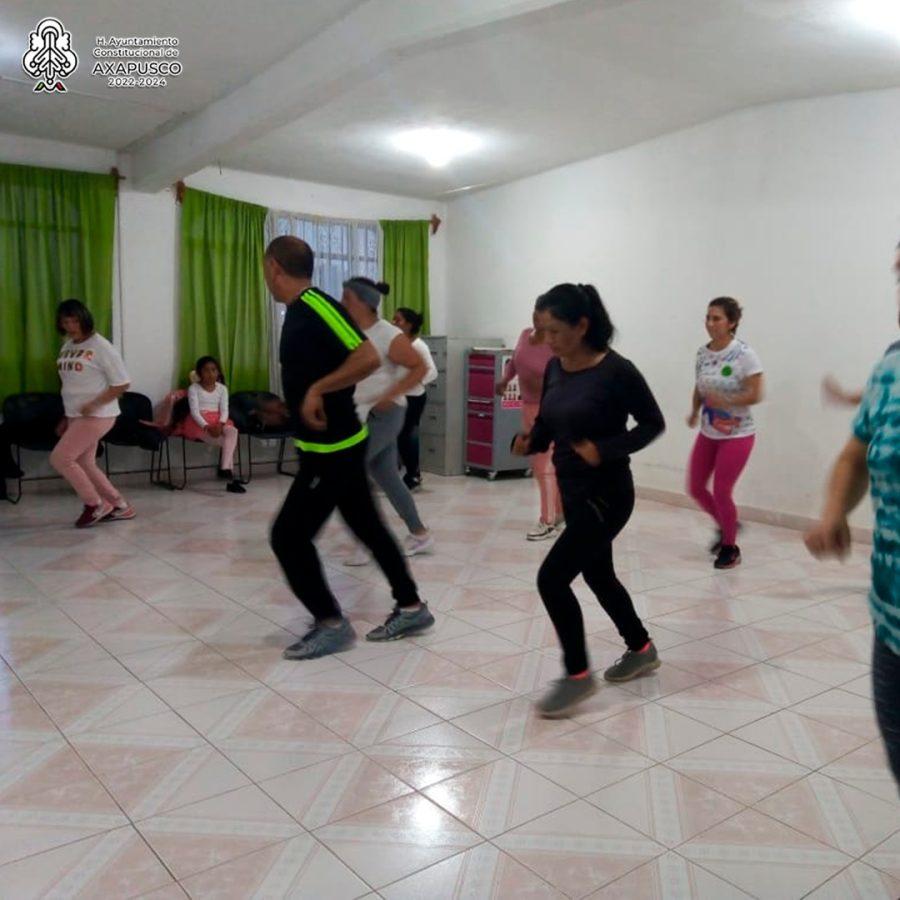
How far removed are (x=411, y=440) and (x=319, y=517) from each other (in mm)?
3697

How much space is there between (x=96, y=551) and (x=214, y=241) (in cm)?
337

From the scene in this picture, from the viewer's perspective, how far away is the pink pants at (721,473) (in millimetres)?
4102

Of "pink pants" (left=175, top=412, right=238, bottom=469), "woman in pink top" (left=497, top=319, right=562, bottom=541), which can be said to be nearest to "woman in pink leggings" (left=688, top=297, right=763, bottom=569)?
"woman in pink top" (left=497, top=319, right=562, bottom=541)

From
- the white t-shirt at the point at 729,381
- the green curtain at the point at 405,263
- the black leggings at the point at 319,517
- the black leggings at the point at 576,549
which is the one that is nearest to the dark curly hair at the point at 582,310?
the black leggings at the point at 576,549

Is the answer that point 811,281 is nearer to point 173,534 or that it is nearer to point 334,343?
point 334,343

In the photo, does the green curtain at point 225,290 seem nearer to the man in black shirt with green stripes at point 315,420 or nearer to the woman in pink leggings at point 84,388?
the woman in pink leggings at point 84,388

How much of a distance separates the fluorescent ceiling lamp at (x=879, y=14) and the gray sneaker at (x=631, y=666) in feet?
9.80

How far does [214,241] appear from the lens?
690cm

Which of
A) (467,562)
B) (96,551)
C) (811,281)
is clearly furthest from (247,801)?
(811,281)

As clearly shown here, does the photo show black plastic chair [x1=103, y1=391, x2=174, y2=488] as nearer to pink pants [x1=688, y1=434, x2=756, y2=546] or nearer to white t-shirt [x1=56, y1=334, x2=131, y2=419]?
white t-shirt [x1=56, y1=334, x2=131, y2=419]

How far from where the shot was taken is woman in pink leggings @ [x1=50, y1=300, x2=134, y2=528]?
4809 millimetres

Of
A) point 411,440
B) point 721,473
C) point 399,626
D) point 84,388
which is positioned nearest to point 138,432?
point 84,388

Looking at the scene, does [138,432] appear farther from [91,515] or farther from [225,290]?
[225,290]

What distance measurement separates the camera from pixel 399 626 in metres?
3.12
